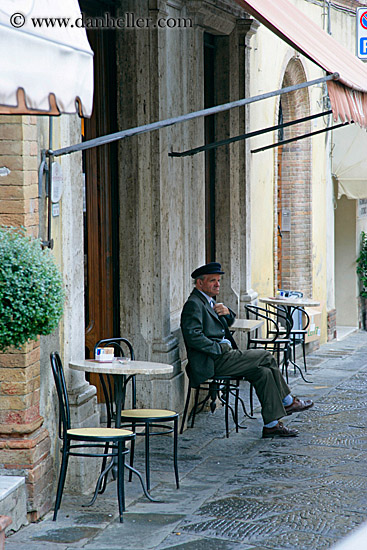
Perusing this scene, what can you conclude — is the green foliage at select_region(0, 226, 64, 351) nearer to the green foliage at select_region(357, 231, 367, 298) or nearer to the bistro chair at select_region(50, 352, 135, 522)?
the bistro chair at select_region(50, 352, 135, 522)

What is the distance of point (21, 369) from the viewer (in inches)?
201

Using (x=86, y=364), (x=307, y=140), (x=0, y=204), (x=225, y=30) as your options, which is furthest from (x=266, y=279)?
(x=0, y=204)

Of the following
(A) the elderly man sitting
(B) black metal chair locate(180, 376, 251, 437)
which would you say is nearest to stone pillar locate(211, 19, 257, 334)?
(B) black metal chair locate(180, 376, 251, 437)

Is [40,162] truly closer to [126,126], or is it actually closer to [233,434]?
[126,126]

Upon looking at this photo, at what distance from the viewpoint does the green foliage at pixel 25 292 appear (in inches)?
158

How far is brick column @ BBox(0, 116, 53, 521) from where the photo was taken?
5.05 meters

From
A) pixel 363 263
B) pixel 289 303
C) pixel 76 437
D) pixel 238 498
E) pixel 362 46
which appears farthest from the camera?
pixel 363 263

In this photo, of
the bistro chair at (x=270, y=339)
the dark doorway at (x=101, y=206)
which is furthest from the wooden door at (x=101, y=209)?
the bistro chair at (x=270, y=339)

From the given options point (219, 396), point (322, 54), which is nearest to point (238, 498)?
point (219, 396)

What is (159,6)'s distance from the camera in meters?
7.27

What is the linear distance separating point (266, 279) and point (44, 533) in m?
6.45

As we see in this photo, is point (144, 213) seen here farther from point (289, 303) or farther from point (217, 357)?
point (289, 303)

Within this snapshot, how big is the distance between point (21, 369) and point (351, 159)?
9.11 m

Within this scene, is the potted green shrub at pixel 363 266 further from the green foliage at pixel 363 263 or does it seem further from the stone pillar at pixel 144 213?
the stone pillar at pixel 144 213
